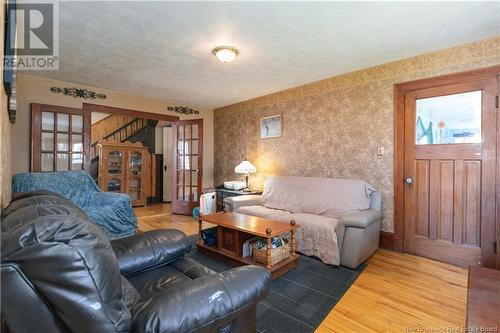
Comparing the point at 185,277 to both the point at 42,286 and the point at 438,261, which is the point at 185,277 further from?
the point at 438,261

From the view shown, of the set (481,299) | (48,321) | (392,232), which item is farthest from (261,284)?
(392,232)

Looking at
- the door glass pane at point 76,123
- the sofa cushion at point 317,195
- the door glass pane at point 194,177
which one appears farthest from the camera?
the door glass pane at point 194,177

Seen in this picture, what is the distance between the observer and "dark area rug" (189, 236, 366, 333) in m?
1.71

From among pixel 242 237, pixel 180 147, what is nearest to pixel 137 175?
pixel 180 147

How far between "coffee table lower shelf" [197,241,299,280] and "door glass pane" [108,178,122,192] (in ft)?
14.5

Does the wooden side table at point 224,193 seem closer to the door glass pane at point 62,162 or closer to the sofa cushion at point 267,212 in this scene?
the sofa cushion at point 267,212

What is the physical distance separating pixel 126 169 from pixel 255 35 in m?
5.28

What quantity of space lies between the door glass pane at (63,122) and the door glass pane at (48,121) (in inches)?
3.3

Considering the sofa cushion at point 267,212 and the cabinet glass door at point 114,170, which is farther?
the cabinet glass door at point 114,170

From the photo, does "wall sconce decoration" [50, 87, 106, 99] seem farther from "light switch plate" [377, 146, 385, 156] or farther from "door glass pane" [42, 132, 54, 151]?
"light switch plate" [377, 146, 385, 156]

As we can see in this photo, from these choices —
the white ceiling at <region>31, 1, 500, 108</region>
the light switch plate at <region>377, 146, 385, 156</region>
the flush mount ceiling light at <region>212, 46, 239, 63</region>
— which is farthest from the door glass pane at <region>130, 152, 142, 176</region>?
A: the light switch plate at <region>377, 146, 385, 156</region>

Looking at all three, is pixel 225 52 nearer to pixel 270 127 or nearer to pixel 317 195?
pixel 270 127

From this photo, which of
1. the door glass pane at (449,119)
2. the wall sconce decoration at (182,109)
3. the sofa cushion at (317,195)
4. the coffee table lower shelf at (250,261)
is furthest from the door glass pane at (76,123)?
the door glass pane at (449,119)

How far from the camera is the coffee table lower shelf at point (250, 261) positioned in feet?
7.70
